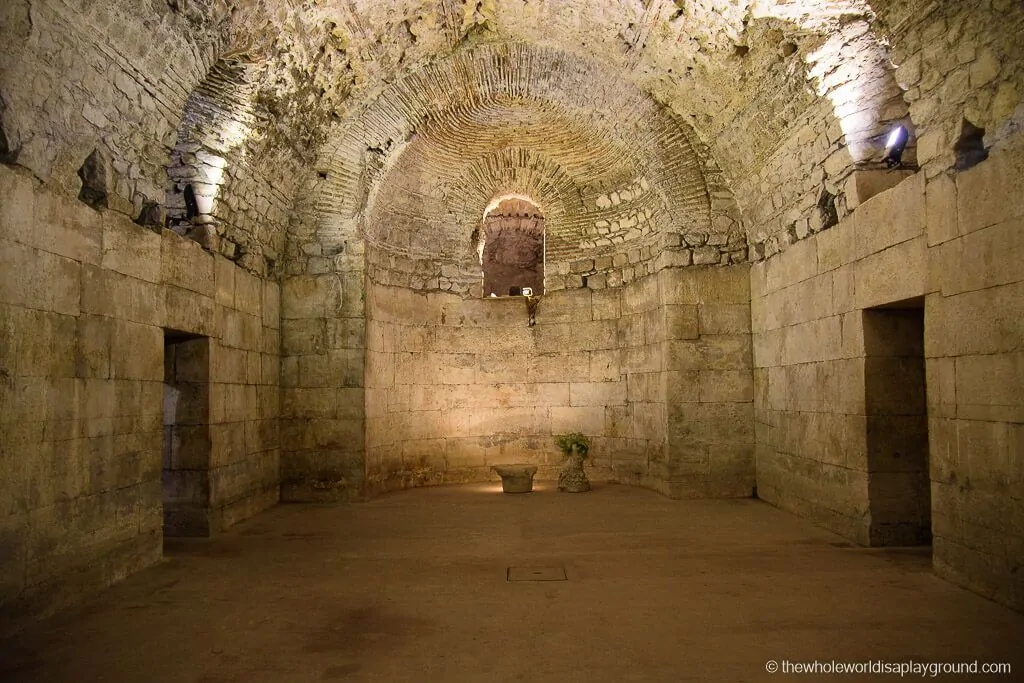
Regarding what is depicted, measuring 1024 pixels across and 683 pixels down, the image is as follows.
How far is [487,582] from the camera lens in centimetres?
489

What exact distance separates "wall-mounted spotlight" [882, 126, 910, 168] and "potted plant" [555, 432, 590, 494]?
16.0 feet

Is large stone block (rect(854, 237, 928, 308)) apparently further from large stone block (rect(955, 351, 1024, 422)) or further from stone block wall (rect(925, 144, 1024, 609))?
large stone block (rect(955, 351, 1024, 422))

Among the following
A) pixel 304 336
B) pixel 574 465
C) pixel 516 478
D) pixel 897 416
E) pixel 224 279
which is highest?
pixel 224 279

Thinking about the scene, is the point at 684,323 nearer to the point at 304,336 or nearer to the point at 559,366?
the point at 559,366

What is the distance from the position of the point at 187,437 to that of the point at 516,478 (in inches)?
161

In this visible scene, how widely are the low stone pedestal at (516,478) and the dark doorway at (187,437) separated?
3.76 meters

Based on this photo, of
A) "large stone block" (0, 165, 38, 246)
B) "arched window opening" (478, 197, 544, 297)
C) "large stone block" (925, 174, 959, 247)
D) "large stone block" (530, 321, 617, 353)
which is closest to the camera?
"large stone block" (0, 165, 38, 246)

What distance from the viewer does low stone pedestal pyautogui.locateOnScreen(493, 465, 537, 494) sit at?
895 cm

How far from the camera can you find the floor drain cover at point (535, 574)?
4.96 metres

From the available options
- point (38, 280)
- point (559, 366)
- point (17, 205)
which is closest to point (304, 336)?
point (559, 366)

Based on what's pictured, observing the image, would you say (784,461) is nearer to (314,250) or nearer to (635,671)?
(635,671)

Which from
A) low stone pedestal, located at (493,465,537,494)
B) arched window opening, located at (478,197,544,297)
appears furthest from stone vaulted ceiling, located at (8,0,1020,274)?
arched window opening, located at (478,197,544,297)

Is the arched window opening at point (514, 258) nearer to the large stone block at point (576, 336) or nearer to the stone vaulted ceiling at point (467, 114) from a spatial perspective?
the stone vaulted ceiling at point (467, 114)

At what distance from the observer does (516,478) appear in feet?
29.3
